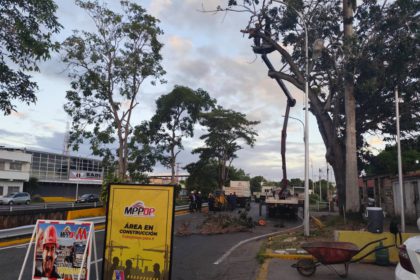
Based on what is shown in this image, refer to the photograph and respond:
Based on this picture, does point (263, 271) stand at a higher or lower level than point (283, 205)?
lower

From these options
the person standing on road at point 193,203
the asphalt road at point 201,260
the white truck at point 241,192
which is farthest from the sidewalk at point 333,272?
the white truck at point 241,192

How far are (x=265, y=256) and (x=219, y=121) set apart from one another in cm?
4523

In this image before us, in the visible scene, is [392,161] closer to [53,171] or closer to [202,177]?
[202,177]

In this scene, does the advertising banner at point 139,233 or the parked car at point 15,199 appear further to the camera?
the parked car at point 15,199

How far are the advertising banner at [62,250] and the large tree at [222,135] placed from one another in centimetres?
4858

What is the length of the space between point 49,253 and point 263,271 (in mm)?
4635

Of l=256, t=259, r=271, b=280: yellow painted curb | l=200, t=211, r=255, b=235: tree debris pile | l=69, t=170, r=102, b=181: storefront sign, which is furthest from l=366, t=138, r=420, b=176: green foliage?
l=69, t=170, r=102, b=181: storefront sign

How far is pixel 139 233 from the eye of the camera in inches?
266

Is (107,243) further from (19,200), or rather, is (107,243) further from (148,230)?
(19,200)

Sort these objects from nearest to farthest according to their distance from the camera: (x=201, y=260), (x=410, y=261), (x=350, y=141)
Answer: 1. (x=410, y=261)
2. (x=201, y=260)
3. (x=350, y=141)

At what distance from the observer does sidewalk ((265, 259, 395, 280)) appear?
8635 millimetres

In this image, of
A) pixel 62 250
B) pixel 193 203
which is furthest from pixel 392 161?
pixel 62 250

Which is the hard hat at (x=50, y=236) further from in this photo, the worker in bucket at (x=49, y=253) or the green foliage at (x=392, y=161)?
the green foliage at (x=392, y=161)

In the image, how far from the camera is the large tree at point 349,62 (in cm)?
2116
